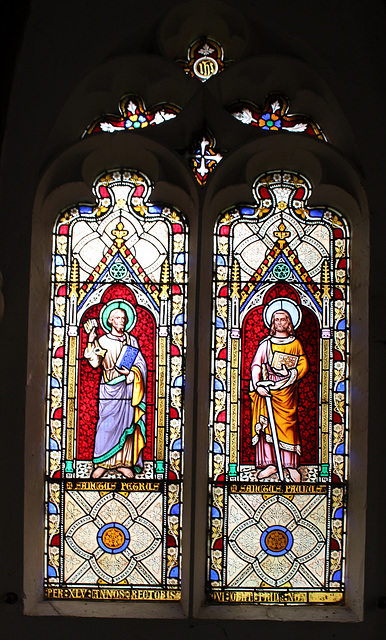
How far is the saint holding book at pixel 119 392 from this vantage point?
15.2 feet

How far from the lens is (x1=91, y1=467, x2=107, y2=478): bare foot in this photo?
461 cm

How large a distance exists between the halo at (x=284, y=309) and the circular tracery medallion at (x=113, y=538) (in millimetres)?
1456

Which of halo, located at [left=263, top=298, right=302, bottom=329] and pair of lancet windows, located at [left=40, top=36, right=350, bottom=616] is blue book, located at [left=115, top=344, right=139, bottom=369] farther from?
halo, located at [left=263, top=298, right=302, bottom=329]

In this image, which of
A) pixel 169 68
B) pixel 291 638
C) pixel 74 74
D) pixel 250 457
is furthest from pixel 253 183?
pixel 291 638

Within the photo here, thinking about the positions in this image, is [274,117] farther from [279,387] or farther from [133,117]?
[279,387]

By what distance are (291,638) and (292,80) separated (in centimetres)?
323

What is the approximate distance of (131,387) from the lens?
15.4 ft

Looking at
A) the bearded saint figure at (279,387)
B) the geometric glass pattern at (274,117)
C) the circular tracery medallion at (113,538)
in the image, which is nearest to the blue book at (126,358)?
the bearded saint figure at (279,387)

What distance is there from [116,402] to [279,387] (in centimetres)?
95

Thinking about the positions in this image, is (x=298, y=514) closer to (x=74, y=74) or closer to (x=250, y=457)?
(x=250, y=457)

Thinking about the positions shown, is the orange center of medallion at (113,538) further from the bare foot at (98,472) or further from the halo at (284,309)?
the halo at (284,309)

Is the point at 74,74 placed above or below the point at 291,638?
above

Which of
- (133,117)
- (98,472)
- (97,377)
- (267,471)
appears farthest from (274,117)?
(98,472)
